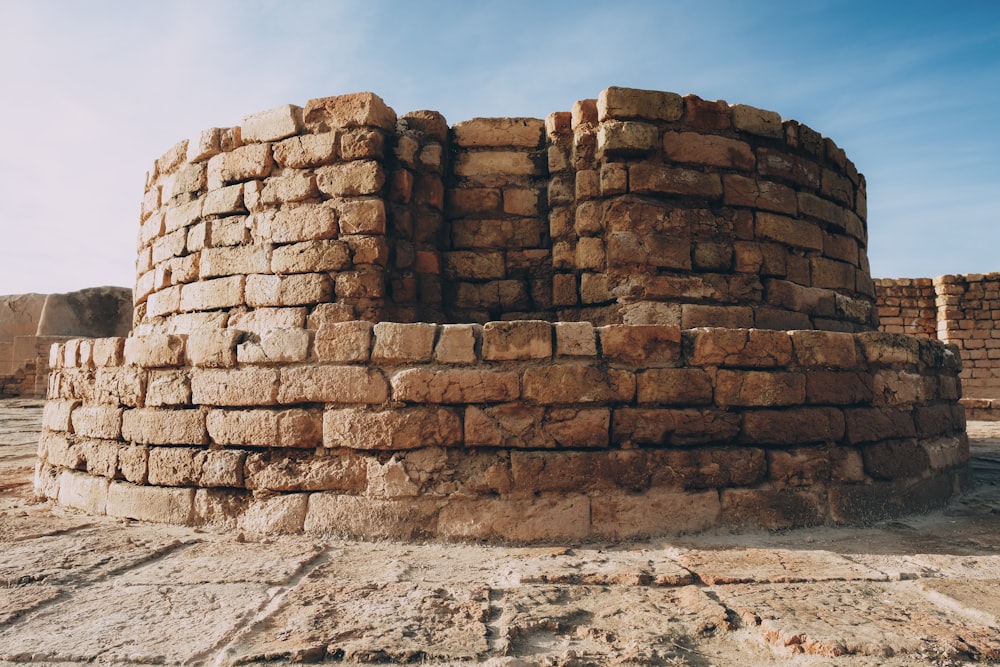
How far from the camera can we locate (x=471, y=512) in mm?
3508

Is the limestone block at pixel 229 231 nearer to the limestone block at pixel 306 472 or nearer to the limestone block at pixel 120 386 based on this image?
the limestone block at pixel 120 386

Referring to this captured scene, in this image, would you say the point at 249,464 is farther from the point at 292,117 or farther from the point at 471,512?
the point at 292,117

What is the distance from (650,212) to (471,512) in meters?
2.73

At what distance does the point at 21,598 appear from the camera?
8.81ft

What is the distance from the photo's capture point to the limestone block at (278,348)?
3.82m

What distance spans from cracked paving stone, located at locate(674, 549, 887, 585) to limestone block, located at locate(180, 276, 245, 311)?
3.87 m

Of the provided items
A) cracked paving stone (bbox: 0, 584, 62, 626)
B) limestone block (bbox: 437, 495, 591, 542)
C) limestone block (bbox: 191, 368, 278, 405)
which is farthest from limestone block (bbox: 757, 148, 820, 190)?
cracked paving stone (bbox: 0, 584, 62, 626)

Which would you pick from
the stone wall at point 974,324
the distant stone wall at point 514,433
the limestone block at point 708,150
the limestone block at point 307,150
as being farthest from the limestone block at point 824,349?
the stone wall at point 974,324

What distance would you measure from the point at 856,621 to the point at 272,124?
201 inches

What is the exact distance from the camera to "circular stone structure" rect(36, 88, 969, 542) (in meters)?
3.61

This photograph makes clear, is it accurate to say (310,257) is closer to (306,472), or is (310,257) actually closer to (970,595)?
(306,472)

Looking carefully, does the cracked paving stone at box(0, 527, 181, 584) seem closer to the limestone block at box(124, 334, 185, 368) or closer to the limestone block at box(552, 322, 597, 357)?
the limestone block at box(124, 334, 185, 368)

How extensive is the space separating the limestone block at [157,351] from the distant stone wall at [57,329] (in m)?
11.0

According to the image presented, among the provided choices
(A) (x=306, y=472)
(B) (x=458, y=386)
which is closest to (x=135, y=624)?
(A) (x=306, y=472)
